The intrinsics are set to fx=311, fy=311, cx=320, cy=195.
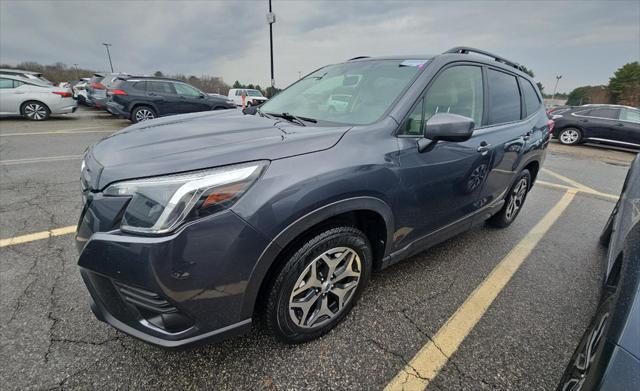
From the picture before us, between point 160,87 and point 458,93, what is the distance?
1071cm

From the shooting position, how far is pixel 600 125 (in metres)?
11.0

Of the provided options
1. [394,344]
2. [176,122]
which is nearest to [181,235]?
[176,122]

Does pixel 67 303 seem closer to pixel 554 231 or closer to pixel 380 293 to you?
pixel 380 293

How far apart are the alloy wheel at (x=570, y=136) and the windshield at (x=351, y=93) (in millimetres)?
12760

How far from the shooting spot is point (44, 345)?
179 cm

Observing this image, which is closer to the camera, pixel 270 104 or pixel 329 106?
pixel 329 106

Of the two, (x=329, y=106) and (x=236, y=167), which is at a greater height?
(x=329, y=106)

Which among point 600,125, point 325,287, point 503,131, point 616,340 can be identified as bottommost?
point 325,287

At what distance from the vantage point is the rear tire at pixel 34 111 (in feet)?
35.0

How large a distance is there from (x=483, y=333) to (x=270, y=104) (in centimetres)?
241

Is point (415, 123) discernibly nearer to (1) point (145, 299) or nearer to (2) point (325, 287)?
(2) point (325, 287)

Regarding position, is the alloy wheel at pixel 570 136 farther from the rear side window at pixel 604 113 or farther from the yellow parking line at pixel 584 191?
the yellow parking line at pixel 584 191

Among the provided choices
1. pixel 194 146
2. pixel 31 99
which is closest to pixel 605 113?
pixel 194 146

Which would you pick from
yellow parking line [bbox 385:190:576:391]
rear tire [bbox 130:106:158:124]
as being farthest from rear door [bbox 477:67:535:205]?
rear tire [bbox 130:106:158:124]
